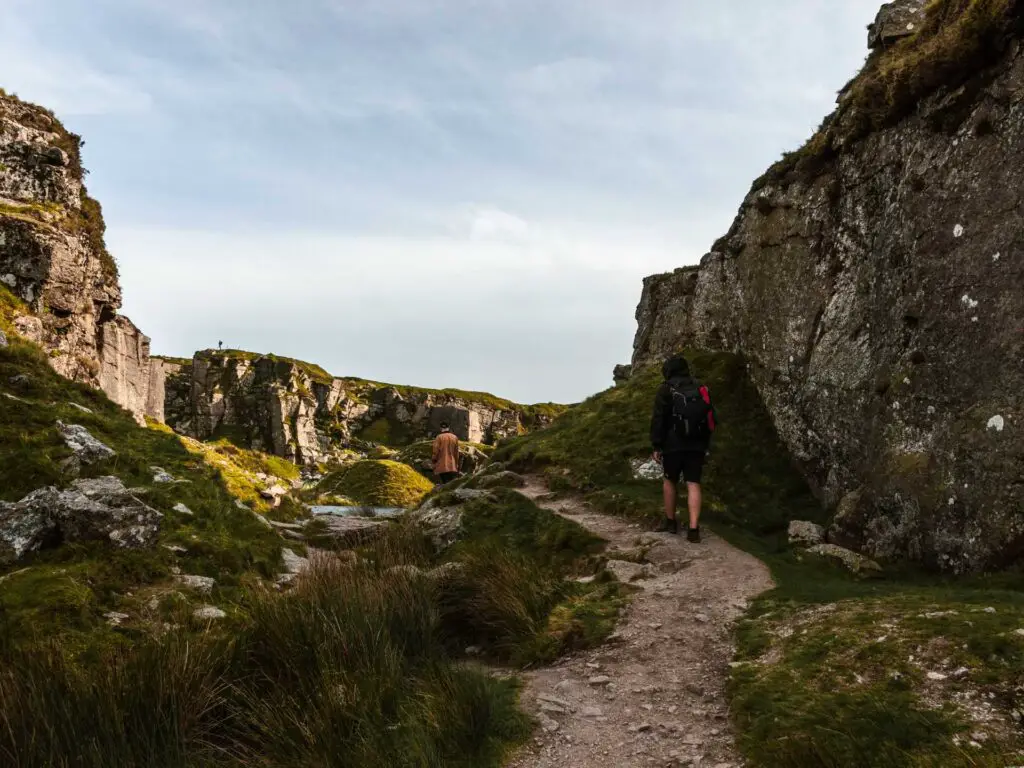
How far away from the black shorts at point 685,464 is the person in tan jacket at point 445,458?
10.6 metres

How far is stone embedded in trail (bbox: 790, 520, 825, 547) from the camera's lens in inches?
418

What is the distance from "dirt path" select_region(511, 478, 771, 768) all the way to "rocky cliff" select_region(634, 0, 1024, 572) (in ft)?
8.74

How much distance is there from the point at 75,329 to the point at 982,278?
21.6 meters

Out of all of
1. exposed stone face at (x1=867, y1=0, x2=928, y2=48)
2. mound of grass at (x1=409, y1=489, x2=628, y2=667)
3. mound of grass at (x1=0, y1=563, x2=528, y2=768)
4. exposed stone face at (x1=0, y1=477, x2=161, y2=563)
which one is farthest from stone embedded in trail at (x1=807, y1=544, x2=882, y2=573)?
exposed stone face at (x1=867, y1=0, x2=928, y2=48)

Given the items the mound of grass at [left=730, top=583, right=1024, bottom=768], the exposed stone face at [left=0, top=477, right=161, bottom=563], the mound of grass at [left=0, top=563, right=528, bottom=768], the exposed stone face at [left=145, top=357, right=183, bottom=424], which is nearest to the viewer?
the mound of grass at [left=730, top=583, right=1024, bottom=768]

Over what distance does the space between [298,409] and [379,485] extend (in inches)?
2233

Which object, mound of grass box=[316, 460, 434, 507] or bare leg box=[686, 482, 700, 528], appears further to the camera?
mound of grass box=[316, 460, 434, 507]

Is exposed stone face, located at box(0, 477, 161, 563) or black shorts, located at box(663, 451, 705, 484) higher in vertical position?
black shorts, located at box(663, 451, 705, 484)

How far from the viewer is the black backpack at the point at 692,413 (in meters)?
11.0

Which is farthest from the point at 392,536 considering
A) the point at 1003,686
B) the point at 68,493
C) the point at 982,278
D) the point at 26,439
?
the point at 982,278

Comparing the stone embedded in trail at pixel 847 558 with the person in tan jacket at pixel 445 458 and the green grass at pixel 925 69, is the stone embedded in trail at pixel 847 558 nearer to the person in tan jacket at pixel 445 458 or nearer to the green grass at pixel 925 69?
the green grass at pixel 925 69

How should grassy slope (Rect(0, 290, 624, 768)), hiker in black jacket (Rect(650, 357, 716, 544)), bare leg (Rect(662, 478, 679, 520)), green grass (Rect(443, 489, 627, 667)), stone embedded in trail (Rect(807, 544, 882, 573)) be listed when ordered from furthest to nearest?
bare leg (Rect(662, 478, 679, 520)) → hiker in black jacket (Rect(650, 357, 716, 544)) → stone embedded in trail (Rect(807, 544, 882, 573)) → green grass (Rect(443, 489, 627, 667)) → grassy slope (Rect(0, 290, 624, 768))

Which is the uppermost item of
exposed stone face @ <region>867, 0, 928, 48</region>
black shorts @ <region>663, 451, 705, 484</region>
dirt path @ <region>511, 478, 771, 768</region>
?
exposed stone face @ <region>867, 0, 928, 48</region>

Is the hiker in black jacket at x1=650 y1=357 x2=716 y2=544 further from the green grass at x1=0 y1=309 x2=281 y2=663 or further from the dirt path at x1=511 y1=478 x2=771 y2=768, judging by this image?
the green grass at x1=0 y1=309 x2=281 y2=663
